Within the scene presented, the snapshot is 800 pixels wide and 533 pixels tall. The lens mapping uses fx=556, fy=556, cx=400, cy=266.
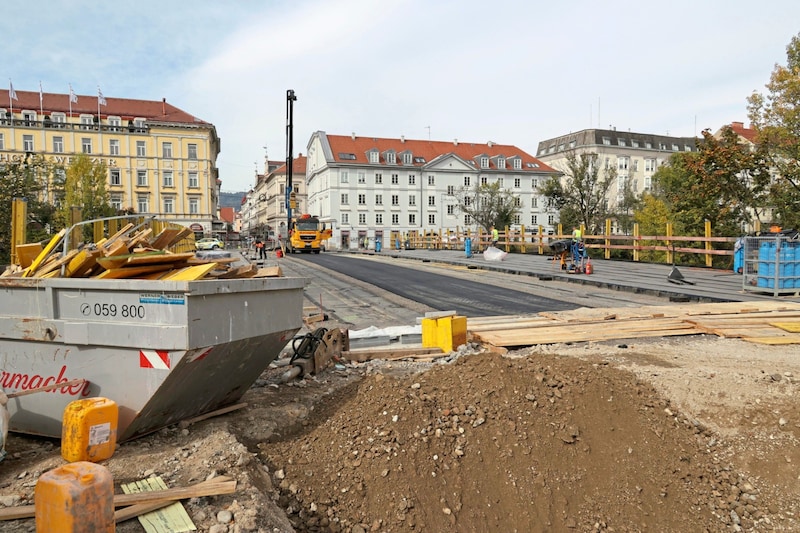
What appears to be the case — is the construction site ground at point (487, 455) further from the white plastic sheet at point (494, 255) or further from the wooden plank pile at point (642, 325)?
the white plastic sheet at point (494, 255)

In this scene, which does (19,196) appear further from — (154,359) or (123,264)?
(154,359)

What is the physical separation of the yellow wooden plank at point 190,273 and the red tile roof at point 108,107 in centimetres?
7561

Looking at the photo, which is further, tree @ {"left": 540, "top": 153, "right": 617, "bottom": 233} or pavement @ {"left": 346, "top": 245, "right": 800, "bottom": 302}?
tree @ {"left": 540, "top": 153, "right": 617, "bottom": 233}

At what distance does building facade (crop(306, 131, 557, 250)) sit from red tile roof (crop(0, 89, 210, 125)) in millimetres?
18742

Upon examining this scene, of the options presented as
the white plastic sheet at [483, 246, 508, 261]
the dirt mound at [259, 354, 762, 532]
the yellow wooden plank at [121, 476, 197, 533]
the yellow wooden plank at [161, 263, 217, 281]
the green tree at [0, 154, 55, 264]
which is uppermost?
the green tree at [0, 154, 55, 264]

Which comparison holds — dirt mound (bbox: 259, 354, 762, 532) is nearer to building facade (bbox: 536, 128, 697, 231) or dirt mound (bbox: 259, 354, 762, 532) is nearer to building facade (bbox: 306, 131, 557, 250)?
building facade (bbox: 306, 131, 557, 250)

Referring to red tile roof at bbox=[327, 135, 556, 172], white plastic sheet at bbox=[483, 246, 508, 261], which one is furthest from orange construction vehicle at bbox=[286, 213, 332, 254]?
red tile roof at bbox=[327, 135, 556, 172]

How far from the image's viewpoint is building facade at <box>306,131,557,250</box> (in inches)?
2995

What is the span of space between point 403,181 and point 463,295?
213 ft

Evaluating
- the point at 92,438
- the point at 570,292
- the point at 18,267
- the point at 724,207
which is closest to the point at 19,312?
the point at 18,267

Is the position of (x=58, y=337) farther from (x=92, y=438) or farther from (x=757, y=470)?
(x=757, y=470)

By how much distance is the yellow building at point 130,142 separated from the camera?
68.3 meters

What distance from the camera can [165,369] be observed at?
400 cm

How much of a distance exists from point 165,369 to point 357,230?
7297 cm
